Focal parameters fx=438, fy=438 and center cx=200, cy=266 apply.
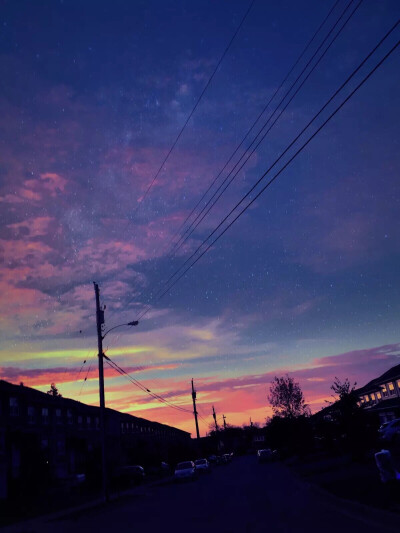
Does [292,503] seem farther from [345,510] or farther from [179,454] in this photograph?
[179,454]

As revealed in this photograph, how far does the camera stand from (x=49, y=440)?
4712 cm

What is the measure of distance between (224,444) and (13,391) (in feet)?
354

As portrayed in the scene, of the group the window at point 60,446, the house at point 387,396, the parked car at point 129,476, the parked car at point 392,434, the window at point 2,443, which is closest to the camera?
the parked car at point 392,434

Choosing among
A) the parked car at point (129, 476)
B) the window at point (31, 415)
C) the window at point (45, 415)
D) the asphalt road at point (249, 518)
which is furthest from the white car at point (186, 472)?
the asphalt road at point (249, 518)

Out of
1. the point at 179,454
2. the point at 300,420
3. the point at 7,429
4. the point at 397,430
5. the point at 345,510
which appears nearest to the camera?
the point at 345,510

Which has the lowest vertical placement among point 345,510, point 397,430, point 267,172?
point 345,510

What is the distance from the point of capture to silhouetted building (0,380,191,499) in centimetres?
3385

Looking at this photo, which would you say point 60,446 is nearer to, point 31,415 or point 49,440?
point 49,440

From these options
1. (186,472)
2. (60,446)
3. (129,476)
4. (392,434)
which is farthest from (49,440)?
(392,434)

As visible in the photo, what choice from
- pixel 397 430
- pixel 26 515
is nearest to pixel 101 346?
pixel 26 515

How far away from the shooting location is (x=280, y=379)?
63.5 m

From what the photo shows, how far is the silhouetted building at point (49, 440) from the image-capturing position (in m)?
33.9

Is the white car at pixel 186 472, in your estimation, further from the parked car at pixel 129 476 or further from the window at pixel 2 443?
the window at pixel 2 443

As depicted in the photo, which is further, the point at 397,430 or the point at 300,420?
the point at 300,420
